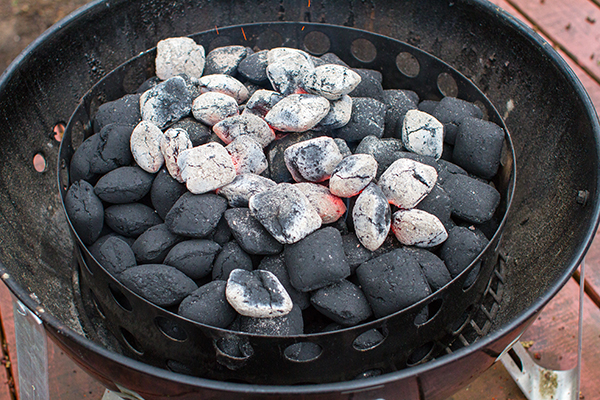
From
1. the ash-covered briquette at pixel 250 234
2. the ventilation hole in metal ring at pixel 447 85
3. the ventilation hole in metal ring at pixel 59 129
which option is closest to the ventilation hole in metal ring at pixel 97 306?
the ash-covered briquette at pixel 250 234

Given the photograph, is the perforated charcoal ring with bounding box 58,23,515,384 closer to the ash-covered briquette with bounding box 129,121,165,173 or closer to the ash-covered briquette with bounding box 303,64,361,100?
the ash-covered briquette with bounding box 129,121,165,173

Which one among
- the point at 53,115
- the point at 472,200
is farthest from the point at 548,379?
the point at 53,115

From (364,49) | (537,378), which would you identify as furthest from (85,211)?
(537,378)

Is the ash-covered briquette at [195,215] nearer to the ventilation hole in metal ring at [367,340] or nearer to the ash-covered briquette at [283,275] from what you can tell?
the ash-covered briquette at [283,275]

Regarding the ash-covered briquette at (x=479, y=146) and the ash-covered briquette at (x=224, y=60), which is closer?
the ash-covered briquette at (x=479, y=146)

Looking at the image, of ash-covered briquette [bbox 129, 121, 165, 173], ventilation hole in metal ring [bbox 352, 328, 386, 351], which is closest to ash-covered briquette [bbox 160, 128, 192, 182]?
ash-covered briquette [bbox 129, 121, 165, 173]

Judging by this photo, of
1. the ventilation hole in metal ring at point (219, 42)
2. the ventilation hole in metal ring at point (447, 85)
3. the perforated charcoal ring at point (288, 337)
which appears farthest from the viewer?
the ventilation hole in metal ring at point (447, 85)

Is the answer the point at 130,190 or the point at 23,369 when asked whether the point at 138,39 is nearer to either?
the point at 130,190
